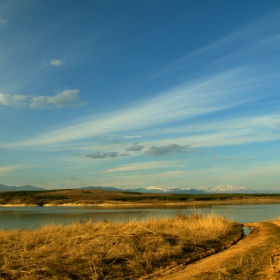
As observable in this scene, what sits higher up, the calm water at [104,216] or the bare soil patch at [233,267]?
the bare soil patch at [233,267]

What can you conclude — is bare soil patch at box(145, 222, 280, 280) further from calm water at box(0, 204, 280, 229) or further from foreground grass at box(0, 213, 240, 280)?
calm water at box(0, 204, 280, 229)

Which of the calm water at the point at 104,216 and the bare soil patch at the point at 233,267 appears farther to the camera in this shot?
the calm water at the point at 104,216

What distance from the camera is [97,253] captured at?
1008 cm

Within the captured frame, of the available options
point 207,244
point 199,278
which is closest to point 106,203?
point 207,244

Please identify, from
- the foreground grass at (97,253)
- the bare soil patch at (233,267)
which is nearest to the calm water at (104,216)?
the foreground grass at (97,253)

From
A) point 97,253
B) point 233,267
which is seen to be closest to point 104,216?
point 97,253

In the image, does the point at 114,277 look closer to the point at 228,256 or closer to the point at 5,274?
the point at 5,274

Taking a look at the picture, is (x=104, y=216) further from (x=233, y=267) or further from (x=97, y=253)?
(x=233, y=267)

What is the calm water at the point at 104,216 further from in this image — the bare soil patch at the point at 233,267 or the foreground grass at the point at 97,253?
the bare soil patch at the point at 233,267

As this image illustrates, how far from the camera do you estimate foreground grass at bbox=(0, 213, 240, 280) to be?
27.5ft

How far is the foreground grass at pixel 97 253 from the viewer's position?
8383 millimetres

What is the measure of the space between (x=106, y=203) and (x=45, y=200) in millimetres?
19130

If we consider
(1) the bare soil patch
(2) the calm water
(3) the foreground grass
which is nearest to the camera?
(1) the bare soil patch

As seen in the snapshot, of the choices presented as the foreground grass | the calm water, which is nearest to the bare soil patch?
the foreground grass
